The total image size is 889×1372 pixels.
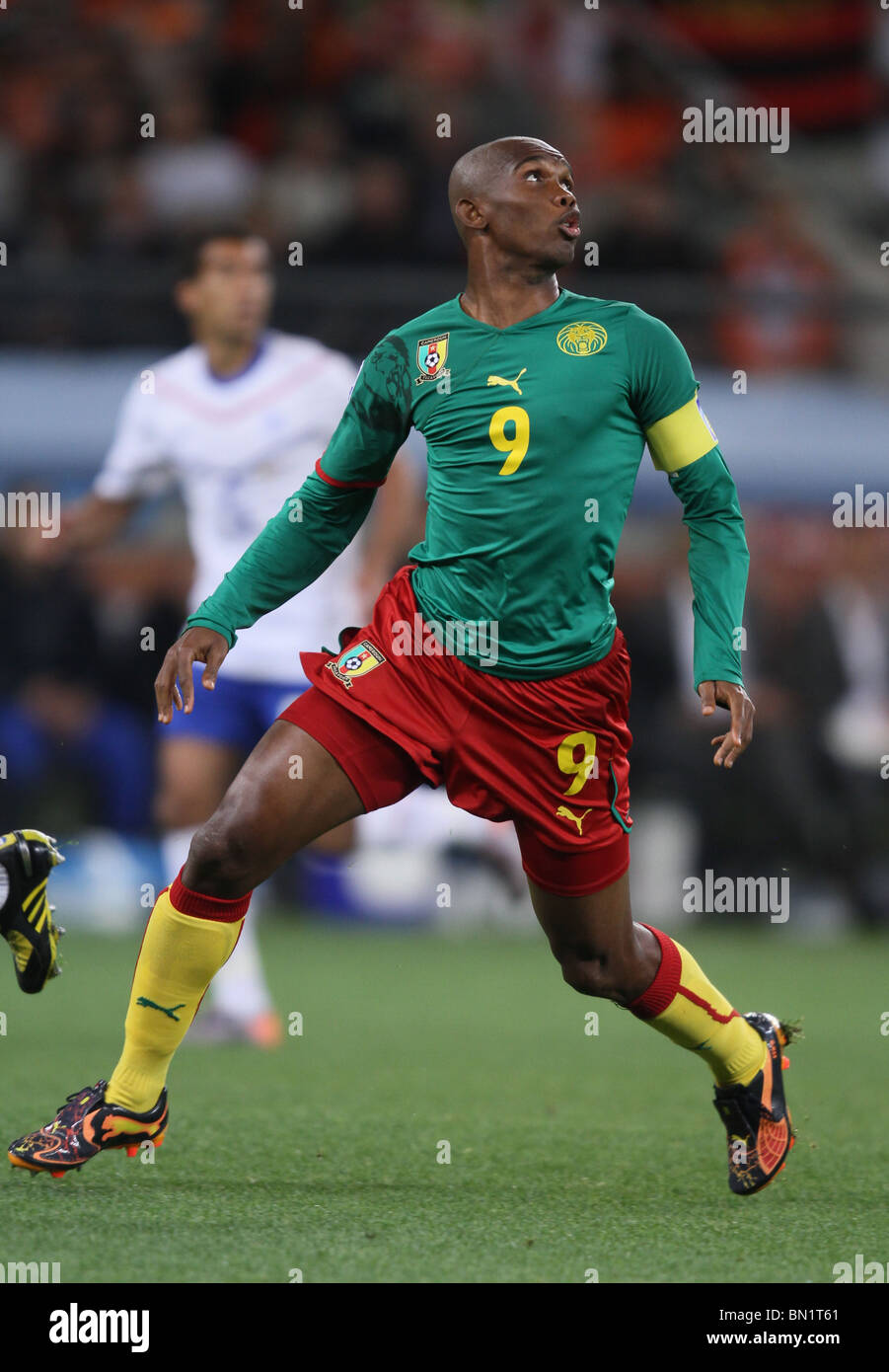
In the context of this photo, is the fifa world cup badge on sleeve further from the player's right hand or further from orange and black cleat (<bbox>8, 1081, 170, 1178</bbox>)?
orange and black cleat (<bbox>8, 1081, 170, 1178</bbox>)

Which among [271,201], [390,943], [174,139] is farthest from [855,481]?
[174,139]

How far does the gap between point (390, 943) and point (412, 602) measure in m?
5.57

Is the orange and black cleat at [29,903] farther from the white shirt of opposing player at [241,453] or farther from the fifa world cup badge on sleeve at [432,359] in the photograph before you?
the white shirt of opposing player at [241,453]

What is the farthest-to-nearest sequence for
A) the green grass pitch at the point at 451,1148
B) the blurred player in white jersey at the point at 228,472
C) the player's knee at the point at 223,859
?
the blurred player in white jersey at the point at 228,472 → the player's knee at the point at 223,859 → the green grass pitch at the point at 451,1148

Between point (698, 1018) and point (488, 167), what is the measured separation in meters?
1.93

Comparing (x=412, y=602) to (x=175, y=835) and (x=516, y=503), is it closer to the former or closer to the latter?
(x=516, y=503)

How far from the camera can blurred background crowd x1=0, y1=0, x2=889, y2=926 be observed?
9867 millimetres

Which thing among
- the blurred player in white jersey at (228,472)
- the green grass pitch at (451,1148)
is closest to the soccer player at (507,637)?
the green grass pitch at (451,1148)

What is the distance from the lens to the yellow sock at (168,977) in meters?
3.92

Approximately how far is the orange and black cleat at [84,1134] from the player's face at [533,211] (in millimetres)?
1992

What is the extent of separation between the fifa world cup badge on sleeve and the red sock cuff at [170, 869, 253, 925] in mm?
1173

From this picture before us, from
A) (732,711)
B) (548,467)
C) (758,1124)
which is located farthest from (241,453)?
(758,1124)

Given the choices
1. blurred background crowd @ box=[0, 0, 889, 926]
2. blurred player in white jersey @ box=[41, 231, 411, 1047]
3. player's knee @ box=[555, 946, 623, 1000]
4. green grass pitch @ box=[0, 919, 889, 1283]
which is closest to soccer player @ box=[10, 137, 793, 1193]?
Result: player's knee @ box=[555, 946, 623, 1000]
